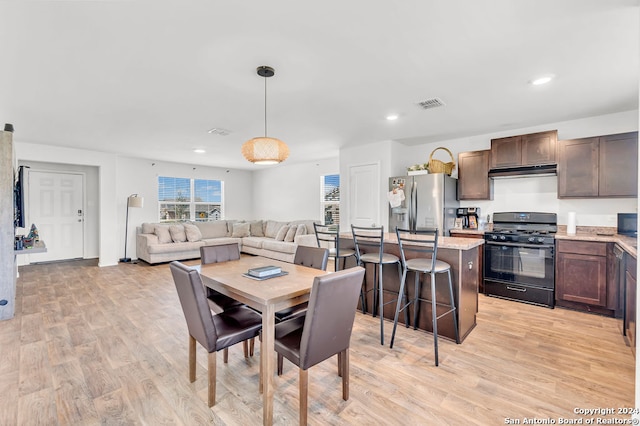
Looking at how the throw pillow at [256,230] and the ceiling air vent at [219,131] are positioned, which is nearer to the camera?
the ceiling air vent at [219,131]

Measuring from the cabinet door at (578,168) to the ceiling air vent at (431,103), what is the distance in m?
1.85

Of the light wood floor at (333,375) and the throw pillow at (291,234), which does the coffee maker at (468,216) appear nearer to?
the light wood floor at (333,375)

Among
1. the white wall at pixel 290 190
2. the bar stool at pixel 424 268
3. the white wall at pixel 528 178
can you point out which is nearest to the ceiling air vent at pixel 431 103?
the bar stool at pixel 424 268

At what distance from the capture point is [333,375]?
2217 millimetres

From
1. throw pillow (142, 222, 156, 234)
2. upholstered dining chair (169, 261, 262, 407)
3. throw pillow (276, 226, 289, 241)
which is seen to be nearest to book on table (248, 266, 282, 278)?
upholstered dining chair (169, 261, 262, 407)

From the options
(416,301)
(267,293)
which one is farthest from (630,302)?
(267,293)

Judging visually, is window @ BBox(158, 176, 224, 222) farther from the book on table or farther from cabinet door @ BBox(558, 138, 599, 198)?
cabinet door @ BBox(558, 138, 599, 198)

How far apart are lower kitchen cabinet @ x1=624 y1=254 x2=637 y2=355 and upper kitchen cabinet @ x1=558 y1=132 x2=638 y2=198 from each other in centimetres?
127

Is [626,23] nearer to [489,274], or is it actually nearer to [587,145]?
[587,145]

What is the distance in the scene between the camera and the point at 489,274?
4.05 meters

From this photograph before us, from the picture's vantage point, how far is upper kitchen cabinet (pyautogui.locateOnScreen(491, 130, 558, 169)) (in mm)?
3840

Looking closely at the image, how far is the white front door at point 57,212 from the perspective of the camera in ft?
19.8

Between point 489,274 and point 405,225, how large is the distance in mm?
1338

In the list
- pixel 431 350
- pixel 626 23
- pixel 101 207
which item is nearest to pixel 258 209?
pixel 101 207
